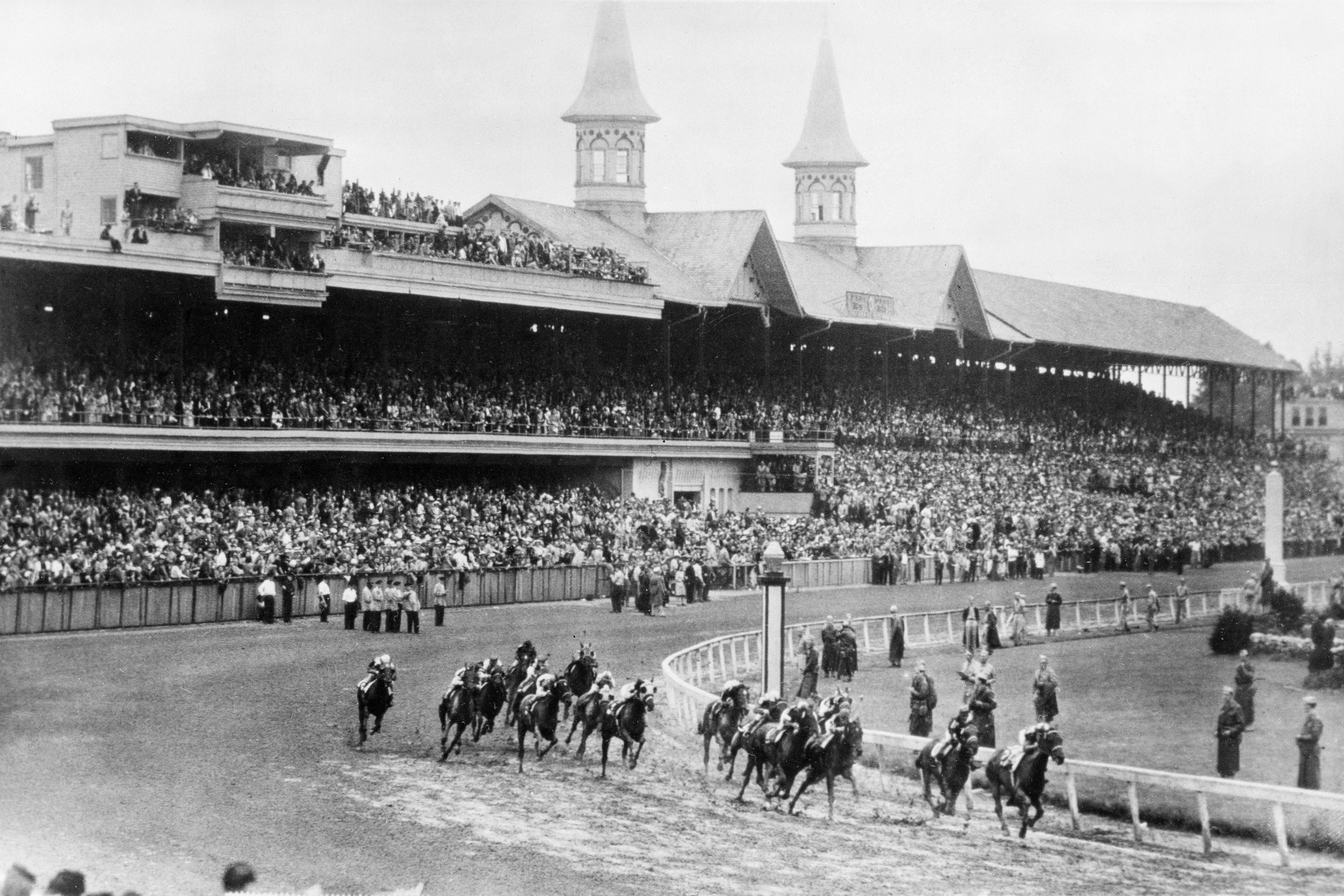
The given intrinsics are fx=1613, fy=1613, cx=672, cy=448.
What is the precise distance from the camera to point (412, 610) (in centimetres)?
2788

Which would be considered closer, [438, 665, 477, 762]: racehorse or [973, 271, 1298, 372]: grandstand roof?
[438, 665, 477, 762]: racehorse

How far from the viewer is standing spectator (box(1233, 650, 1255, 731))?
1867 cm

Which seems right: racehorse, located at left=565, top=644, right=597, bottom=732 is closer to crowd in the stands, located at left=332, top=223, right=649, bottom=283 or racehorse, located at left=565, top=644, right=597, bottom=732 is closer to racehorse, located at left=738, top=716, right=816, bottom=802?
racehorse, located at left=738, top=716, right=816, bottom=802

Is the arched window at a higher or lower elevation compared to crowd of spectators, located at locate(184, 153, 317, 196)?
higher

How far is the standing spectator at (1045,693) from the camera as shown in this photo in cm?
1916

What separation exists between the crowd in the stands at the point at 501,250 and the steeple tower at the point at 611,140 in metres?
7.81

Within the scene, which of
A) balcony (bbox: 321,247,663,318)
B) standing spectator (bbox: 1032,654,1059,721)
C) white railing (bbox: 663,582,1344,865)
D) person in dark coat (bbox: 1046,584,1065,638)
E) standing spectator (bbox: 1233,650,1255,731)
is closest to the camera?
white railing (bbox: 663,582,1344,865)

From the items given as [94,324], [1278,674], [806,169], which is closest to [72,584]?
[94,324]

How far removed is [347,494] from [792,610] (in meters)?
9.57

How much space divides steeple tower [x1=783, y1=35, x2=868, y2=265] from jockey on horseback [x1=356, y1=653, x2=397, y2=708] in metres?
46.5

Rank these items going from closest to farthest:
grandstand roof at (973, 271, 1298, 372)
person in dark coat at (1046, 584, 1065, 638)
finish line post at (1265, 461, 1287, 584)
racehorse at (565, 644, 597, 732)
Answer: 1. racehorse at (565, 644, 597, 732)
2. person in dark coat at (1046, 584, 1065, 638)
3. finish line post at (1265, 461, 1287, 584)
4. grandstand roof at (973, 271, 1298, 372)

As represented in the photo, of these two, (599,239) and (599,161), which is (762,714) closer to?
(599,239)

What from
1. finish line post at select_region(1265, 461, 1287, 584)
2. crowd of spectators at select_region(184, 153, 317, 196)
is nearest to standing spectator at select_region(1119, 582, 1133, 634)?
finish line post at select_region(1265, 461, 1287, 584)

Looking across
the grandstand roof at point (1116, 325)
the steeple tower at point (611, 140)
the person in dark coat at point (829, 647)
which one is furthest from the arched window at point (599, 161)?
the person in dark coat at point (829, 647)
